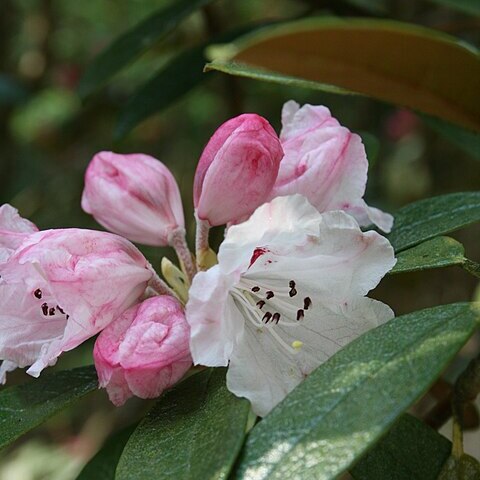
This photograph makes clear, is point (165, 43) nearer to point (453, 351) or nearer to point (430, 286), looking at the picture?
point (430, 286)

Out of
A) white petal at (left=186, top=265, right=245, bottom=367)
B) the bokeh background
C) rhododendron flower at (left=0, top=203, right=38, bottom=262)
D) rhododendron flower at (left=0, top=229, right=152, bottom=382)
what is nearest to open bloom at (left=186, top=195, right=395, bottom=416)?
white petal at (left=186, top=265, right=245, bottom=367)

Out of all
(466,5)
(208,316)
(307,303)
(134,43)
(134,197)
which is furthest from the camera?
(134,43)

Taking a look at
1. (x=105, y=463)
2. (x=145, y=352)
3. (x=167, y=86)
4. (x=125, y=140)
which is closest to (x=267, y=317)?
(x=145, y=352)

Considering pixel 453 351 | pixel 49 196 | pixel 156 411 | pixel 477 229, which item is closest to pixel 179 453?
pixel 156 411

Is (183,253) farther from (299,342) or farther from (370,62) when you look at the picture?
(370,62)

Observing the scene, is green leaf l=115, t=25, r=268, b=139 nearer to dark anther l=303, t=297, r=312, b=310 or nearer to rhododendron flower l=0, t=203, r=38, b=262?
rhododendron flower l=0, t=203, r=38, b=262

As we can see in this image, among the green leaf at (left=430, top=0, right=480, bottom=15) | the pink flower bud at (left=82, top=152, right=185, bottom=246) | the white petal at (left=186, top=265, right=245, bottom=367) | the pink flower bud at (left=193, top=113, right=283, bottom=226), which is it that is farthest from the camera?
the green leaf at (left=430, top=0, right=480, bottom=15)
